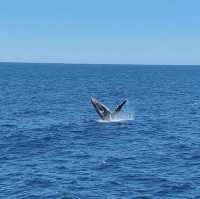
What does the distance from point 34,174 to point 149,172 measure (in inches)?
412

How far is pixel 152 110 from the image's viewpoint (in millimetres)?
92438

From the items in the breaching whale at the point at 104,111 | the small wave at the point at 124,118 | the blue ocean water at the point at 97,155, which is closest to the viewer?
the blue ocean water at the point at 97,155

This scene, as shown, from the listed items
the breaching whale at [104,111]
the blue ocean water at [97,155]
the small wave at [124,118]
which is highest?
the breaching whale at [104,111]

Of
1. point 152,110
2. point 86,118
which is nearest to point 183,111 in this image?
point 152,110

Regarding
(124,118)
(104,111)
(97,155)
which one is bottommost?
(97,155)

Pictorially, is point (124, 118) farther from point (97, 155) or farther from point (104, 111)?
point (97, 155)

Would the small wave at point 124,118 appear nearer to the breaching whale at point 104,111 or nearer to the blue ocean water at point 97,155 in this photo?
the breaching whale at point 104,111

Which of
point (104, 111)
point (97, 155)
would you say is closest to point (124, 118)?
point (104, 111)

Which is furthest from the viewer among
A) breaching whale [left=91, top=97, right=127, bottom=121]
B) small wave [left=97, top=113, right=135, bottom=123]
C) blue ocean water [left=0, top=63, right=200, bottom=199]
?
small wave [left=97, top=113, right=135, bottom=123]

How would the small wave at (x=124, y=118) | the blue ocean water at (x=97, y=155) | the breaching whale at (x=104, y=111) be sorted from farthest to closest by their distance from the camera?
the small wave at (x=124, y=118)
the breaching whale at (x=104, y=111)
the blue ocean water at (x=97, y=155)

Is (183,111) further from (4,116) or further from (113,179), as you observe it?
(113,179)

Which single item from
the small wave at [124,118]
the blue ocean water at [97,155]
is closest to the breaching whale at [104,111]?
the small wave at [124,118]

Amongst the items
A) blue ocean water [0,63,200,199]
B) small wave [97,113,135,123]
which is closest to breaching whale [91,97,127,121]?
small wave [97,113,135,123]

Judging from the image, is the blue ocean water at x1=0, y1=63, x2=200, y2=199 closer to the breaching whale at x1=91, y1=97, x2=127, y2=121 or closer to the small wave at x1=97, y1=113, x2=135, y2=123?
the small wave at x1=97, y1=113, x2=135, y2=123
